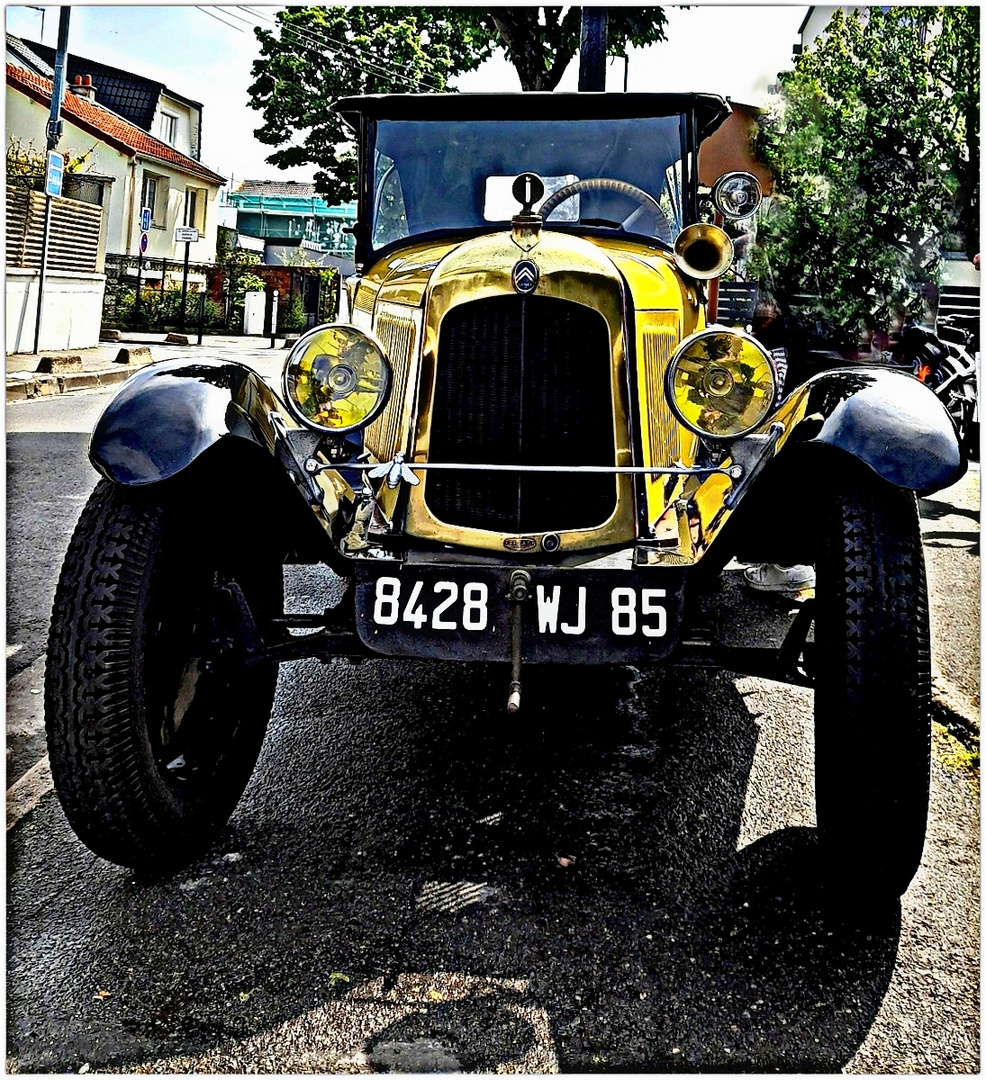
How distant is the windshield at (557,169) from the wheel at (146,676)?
5.94ft

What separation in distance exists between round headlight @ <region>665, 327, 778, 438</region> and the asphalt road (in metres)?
1.03

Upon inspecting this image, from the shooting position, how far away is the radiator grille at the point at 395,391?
3.53 metres

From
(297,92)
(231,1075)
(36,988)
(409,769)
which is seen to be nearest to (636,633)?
(409,769)

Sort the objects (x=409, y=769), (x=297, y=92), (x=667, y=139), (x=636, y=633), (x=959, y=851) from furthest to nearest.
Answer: (x=297, y=92), (x=667, y=139), (x=409, y=769), (x=959, y=851), (x=636, y=633)

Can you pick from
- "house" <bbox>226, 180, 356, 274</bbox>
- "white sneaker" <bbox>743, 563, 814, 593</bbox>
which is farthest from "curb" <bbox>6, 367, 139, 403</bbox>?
"house" <bbox>226, 180, 356, 274</bbox>

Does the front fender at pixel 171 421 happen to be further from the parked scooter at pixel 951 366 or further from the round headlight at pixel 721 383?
the parked scooter at pixel 951 366

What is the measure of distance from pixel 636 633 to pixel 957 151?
34.5ft

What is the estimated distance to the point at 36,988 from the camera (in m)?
2.45

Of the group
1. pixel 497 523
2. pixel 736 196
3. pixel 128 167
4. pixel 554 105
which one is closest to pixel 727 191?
pixel 736 196

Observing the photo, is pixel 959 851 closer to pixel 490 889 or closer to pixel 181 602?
pixel 490 889

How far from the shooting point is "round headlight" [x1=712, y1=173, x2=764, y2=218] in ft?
13.1

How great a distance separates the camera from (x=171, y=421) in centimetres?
285

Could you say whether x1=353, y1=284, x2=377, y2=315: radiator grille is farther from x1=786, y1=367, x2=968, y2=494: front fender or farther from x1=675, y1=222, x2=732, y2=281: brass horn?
x1=786, y1=367, x2=968, y2=494: front fender

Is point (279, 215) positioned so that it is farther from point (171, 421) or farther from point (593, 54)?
point (171, 421)
